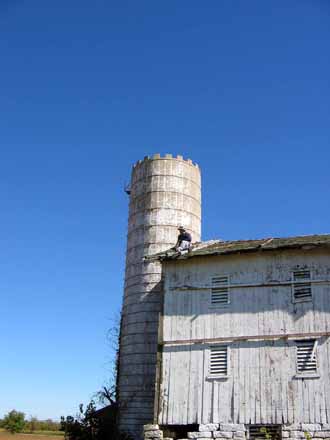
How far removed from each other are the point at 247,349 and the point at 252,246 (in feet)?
12.1

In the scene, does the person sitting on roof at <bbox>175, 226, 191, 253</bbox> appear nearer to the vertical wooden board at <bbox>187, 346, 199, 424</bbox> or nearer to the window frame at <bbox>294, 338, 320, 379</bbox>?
the vertical wooden board at <bbox>187, 346, 199, 424</bbox>

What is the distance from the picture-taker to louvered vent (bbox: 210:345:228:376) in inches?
733

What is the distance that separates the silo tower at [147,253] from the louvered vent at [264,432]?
6127 millimetres

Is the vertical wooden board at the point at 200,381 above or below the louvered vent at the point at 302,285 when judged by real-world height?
below

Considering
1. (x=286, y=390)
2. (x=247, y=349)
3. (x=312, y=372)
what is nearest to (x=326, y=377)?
(x=312, y=372)

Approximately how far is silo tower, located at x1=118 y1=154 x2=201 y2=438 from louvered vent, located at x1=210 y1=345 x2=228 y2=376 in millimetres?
3843

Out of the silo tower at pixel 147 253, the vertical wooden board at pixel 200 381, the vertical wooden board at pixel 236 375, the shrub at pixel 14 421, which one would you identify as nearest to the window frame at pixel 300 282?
the vertical wooden board at pixel 236 375

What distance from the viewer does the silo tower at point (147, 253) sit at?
2342 centimetres

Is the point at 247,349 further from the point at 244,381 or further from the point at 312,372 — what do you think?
the point at 312,372

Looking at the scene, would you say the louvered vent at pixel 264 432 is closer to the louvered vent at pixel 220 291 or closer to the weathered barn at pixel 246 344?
the weathered barn at pixel 246 344

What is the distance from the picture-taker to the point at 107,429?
24.6m

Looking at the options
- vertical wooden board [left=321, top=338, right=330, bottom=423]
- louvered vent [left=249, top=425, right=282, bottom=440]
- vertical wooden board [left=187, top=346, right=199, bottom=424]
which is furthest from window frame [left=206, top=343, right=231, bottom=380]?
vertical wooden board [left=321, top=338, right=330, bottom=423]

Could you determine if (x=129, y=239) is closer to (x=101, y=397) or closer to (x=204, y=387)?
(x=101, y=397)

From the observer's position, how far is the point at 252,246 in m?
19.9
